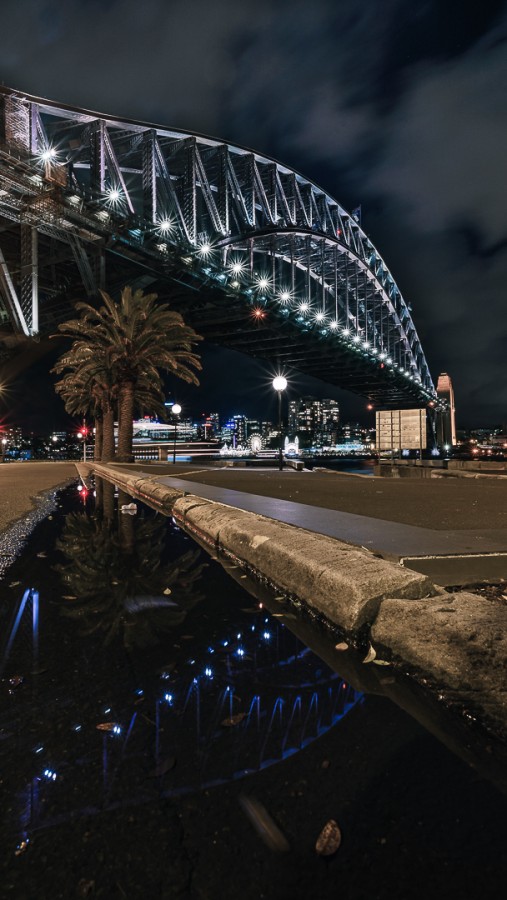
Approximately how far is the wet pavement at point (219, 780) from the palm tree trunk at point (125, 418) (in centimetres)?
2731

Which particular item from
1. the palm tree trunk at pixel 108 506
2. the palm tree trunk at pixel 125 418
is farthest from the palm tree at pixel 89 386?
the palm tree trunk at pixel 108 506

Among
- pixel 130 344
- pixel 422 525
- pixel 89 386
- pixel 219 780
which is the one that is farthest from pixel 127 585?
pixel 89 386

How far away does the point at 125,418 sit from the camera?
29.6m

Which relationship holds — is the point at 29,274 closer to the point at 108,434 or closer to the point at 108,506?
the point at 108,434

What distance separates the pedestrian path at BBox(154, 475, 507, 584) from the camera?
3.43 metres

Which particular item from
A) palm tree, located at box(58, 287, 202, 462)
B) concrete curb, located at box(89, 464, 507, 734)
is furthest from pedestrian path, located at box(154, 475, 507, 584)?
palm tree, located at box(58, 287, 202, 462)

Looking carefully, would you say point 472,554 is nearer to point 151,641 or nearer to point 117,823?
point 151,641

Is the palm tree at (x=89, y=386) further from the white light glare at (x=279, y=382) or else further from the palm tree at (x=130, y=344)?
the white light glare at (x=279, y=382)

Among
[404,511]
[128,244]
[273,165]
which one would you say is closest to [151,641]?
[404,511]

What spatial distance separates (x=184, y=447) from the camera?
69562 mm

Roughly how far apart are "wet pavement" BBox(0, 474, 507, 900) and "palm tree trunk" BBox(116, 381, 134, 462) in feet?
89.6

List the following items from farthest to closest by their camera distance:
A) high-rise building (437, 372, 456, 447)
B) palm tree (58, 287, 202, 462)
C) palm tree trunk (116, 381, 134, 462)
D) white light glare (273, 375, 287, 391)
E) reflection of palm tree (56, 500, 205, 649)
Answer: high-rise building (437, 372, 456, 447) → palm tree trunk (116, 381, 134, 462) → palm tree (58, 287, 202, 462) → white light glare (273, 375, 287, 391) → reflection of palm tree (56, 500, 205, 649)

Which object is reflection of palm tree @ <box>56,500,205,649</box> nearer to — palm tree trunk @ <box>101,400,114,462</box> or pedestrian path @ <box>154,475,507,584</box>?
pedestrian path @ <box>154,475,507,584</box>

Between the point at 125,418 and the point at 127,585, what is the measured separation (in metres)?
27.0
